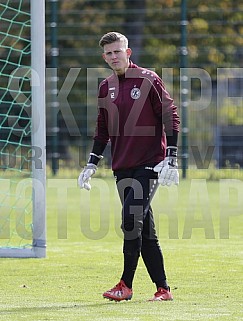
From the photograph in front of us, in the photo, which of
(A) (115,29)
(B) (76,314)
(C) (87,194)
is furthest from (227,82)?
(B) (76,314)

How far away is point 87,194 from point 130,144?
8477 mm

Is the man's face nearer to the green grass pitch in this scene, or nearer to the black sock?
the black sock

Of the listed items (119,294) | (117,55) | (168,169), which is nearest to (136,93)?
(117,55)

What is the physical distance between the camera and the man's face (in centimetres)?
662

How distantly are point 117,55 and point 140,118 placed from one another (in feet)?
1.41

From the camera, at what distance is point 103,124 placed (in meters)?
6.98

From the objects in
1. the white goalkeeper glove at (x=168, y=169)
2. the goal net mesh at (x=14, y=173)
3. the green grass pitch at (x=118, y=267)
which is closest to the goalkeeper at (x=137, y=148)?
the white goalkeeper glove at (x=168, y=169)

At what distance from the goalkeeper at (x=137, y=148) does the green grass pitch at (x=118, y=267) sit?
26 centimetres

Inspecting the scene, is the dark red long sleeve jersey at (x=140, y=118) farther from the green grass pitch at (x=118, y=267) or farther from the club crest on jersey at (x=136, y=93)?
the green grass pitch at (x=118, y=267)

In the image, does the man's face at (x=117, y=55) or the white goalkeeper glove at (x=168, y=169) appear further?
the man's face at (x=117, y=55)

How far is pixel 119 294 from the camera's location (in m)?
6.59

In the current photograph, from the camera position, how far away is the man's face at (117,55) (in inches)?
261

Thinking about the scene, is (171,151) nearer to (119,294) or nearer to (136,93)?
(136,93)

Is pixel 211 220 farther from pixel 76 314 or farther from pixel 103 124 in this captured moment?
pixel 76 314
